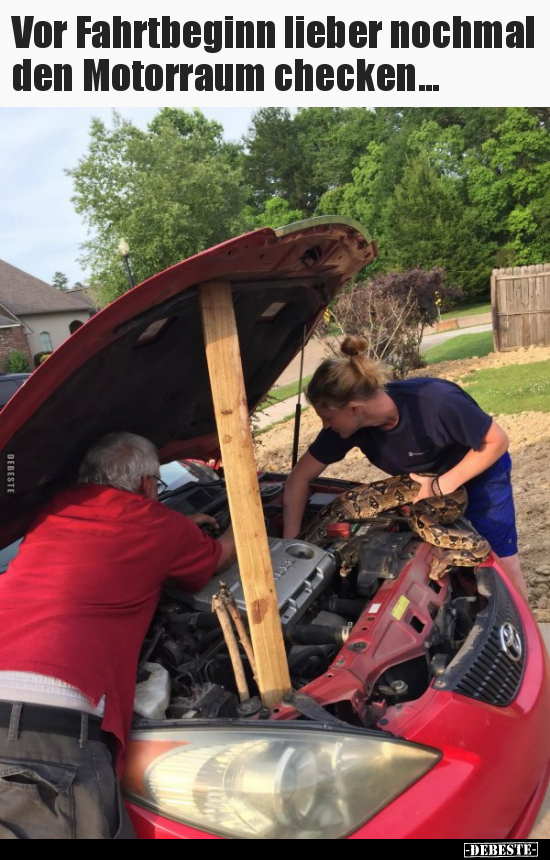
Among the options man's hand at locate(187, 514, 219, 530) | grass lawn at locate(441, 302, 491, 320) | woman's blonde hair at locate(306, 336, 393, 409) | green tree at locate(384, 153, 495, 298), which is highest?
green tree at locate(384, 153, 495, 298)

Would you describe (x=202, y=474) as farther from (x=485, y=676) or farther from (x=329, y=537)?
(x=485, y=676)

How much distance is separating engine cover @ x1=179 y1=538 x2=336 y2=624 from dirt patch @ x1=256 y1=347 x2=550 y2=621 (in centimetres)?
228

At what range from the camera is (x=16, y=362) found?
126ft

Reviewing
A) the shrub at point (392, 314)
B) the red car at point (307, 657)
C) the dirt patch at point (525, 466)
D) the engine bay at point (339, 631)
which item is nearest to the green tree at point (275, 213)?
the shrub at point (392, 314)

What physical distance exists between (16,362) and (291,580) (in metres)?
39.3

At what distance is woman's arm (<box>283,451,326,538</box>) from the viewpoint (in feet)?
11.3

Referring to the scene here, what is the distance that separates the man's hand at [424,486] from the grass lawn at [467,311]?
2994cm

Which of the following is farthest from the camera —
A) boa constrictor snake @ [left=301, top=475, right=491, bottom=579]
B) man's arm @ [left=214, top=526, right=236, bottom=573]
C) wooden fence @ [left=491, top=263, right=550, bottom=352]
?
wooden fence @ [left=491, top=263, right=550, bottom=352]

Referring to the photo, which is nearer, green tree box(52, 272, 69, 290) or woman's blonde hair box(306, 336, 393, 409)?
woman's blonde hair box(306, 336, 393, 409)

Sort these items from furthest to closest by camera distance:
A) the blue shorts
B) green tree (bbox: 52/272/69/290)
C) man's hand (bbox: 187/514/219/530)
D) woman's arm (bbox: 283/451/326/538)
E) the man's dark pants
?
green tree (bbox: 52/272/69/290)
the blue shorts
woman's arm (bbox: 283/451/326/538)
man's hand (bbox: 187/514/219/530)
the man's dark pants

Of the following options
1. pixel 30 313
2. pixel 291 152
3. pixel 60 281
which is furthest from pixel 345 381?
pixel 60 281

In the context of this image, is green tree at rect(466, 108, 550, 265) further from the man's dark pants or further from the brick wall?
the man's dark pants

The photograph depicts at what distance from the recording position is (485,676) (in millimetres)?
2174

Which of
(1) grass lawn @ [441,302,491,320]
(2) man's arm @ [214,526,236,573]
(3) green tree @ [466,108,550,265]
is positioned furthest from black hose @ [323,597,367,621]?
(3) green tree @ [466,108,550,265]
